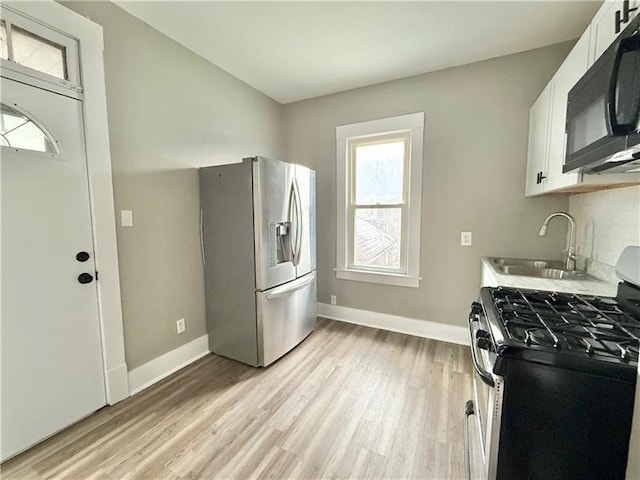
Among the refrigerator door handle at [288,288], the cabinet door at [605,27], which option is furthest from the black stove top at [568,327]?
the refrigerator door handle at [288,288]

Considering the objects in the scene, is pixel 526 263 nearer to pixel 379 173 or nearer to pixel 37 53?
pixel 379 173

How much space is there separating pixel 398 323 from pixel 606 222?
75.2 inches

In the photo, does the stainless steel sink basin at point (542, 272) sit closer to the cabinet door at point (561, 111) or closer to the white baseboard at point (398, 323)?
the cabinet door at point (561, 111)

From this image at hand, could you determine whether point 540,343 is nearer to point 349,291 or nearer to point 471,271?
point 471,271

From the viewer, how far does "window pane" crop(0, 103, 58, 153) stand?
4.52 ft

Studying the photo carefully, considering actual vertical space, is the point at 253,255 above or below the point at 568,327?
above

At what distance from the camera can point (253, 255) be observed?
2191 mm

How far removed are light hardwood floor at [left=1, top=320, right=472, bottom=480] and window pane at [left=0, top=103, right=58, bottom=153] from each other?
5.61ft

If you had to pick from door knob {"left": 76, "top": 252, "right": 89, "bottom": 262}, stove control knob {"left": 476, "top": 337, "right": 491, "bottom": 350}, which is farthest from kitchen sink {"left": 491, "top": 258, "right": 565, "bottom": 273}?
door knob {"left": 76, "top": 252, "right": 89, "bottom": 262}

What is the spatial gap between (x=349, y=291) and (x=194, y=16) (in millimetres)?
2887

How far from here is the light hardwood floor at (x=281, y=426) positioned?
4.58ft

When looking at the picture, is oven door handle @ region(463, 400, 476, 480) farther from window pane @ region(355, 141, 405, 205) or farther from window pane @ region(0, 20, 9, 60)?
window pane @ region(0, 20, 9, 60)

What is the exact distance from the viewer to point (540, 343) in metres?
0.88

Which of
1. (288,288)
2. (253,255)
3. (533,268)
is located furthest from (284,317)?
(533,268)
